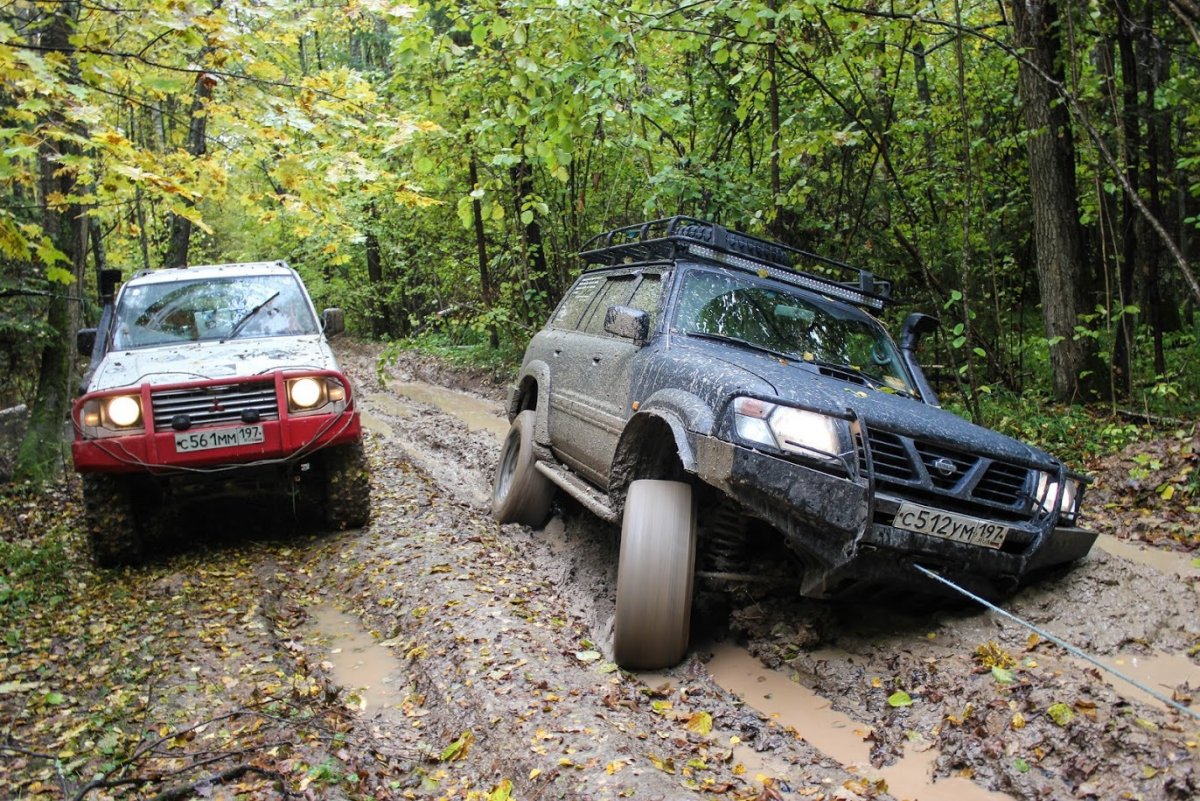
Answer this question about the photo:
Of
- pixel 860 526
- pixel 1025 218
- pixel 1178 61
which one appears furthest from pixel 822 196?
pixel 860 526

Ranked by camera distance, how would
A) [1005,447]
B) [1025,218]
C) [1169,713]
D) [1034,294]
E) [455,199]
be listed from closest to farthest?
[1169,713]
[1005,447]
[1025,218]
[1034,294]
[455,199]

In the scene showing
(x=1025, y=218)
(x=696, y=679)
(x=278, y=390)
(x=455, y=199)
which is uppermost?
(x=455, y=199)

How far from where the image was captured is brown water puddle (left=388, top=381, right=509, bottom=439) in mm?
11383

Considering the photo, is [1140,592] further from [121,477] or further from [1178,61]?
[1178,61]

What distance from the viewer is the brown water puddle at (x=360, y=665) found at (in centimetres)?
400

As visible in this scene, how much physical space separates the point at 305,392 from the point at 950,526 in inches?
168

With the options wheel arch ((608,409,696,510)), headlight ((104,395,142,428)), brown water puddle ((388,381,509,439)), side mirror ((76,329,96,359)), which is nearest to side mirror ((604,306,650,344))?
wheel arch ((608,409,696,510))

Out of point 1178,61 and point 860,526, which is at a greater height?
point 1178,61

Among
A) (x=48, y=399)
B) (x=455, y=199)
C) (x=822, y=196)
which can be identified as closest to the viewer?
(x=48, y=399)

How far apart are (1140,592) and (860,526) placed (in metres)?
1.67

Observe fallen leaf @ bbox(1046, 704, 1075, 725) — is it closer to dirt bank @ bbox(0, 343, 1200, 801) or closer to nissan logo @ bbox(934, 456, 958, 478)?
dirt bank @ bbox(0, 343, 1200, 801)

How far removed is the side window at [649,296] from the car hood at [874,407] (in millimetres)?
542

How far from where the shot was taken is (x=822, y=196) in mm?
9898

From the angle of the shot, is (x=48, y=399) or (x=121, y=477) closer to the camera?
(x=121, y=477)
